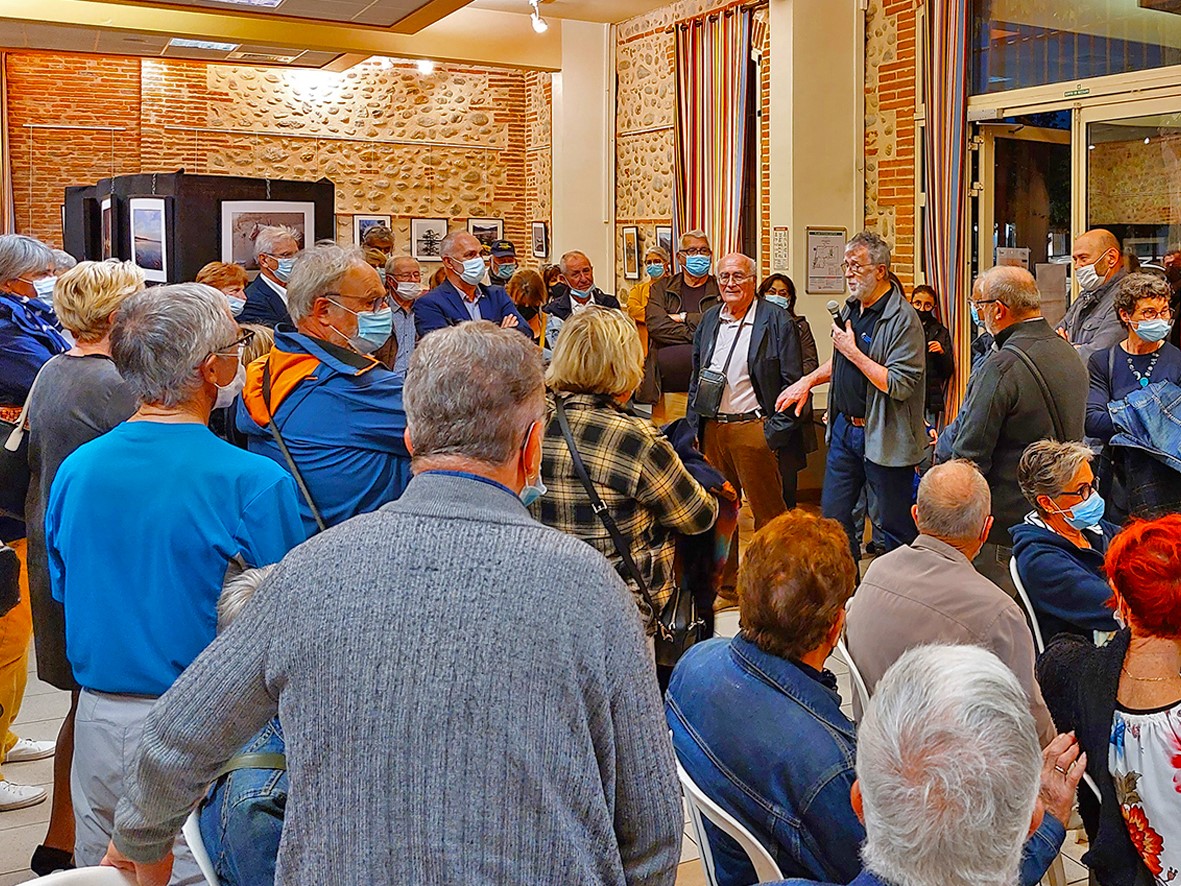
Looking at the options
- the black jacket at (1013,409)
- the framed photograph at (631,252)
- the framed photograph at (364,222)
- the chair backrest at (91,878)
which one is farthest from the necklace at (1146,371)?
the framed photograph at (364,222)

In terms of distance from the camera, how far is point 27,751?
4.14m

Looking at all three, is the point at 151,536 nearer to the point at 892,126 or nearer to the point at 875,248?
the point at 875,248

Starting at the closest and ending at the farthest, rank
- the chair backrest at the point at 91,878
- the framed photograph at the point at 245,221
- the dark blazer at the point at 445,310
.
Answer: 1. the chair backrest at the point at 91,878
2. the dark blazer at the point at 445,310
3. the framed photograph at the point at 245,221

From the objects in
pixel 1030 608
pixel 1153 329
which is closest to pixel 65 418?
pixel 1030 608

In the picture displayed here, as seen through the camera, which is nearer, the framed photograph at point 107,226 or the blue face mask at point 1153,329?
the blue face mask at point 1153,329

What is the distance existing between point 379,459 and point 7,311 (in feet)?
5.24

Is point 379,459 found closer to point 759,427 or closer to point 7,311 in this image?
point 7,311

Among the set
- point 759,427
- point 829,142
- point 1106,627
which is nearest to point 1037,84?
point 829,142

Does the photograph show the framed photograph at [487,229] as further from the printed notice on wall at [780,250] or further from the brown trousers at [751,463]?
the brown trousers at [751,463]

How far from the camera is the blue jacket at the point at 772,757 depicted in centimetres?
194

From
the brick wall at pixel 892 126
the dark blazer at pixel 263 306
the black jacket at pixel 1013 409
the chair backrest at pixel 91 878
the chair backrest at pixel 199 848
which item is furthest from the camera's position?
the brick wall at pixel 892 126

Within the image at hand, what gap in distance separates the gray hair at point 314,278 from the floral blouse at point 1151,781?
2010 mm

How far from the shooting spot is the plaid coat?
317 centimetres

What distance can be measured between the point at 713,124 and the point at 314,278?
7.89 meters
